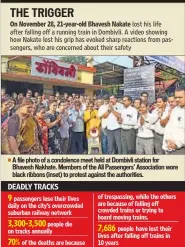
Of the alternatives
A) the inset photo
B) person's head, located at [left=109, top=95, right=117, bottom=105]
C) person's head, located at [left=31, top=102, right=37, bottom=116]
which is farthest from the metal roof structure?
person's head, located at [left=31, top=102, right=37, bottom=116]

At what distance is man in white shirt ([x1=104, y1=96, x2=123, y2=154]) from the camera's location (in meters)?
4.60

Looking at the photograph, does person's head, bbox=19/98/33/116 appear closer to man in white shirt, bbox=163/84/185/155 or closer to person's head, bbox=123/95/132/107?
person's head, bbox=123/95/132/107

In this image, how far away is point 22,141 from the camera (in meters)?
4.59

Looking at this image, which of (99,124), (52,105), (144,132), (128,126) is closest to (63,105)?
(52,105)

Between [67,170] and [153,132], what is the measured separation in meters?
0.69

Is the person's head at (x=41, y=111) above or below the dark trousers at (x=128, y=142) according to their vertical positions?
above

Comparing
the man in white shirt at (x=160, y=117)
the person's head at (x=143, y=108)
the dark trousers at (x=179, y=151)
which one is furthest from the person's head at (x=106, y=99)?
the dark trousers at (x=179, y=151)

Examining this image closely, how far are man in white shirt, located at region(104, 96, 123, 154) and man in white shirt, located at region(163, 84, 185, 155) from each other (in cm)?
35

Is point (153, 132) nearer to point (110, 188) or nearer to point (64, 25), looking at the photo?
point (110, 188)

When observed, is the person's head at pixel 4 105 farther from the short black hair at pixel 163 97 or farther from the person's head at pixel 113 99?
the short black hair at pixel 163 97

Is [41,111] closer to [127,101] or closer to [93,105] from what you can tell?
[93,105]

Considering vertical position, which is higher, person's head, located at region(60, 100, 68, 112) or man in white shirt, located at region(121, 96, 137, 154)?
person's head, located at region(60, 100, 68, 112)

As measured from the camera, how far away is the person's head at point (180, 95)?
4.59 m

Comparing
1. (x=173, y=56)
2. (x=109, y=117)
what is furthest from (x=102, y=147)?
(x=173, y=56)
